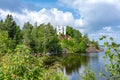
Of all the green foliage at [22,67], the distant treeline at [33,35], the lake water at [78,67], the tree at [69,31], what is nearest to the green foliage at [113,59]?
the green foliage at [22,67]

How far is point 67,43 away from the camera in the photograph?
152000mm

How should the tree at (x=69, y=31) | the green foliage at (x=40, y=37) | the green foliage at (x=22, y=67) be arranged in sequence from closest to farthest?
the green foliage at (x=22, y=67) → the green foliage at (x=40, y=37) → the tree at (x=69, y=31)

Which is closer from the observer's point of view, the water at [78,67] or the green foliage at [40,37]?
the water at [78,67]

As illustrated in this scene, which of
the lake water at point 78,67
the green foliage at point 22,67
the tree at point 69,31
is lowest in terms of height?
the lake water at point 78,67

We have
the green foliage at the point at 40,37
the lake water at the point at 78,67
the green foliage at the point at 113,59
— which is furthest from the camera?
the green foliage at the point at 40,37

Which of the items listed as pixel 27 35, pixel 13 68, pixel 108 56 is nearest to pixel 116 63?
pixel 108 56

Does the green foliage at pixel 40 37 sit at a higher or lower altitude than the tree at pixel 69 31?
lower

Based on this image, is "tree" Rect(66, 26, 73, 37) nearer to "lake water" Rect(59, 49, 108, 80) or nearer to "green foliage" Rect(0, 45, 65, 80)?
"lake water" Rect(59, 49, 108, 80)

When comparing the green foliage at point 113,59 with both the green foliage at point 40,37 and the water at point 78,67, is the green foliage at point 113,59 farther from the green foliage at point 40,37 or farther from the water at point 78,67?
the green foliage at point 40,37

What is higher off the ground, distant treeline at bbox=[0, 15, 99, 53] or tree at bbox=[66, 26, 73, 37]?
tree at bbox=[66, 26, 73, 37]

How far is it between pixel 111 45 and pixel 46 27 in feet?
363

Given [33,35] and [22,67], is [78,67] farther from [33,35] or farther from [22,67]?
[22,67]

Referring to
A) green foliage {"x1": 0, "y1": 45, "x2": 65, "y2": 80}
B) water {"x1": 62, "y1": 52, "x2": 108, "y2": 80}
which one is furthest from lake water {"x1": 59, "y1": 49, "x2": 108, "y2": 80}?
green foliage {"x1": 0, "y1": 45, "x2": 65, "y2": 80}

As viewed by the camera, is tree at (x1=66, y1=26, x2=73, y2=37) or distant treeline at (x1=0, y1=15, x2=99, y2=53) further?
tree at (x1=66, y1=26, x2=73, y2=37)
